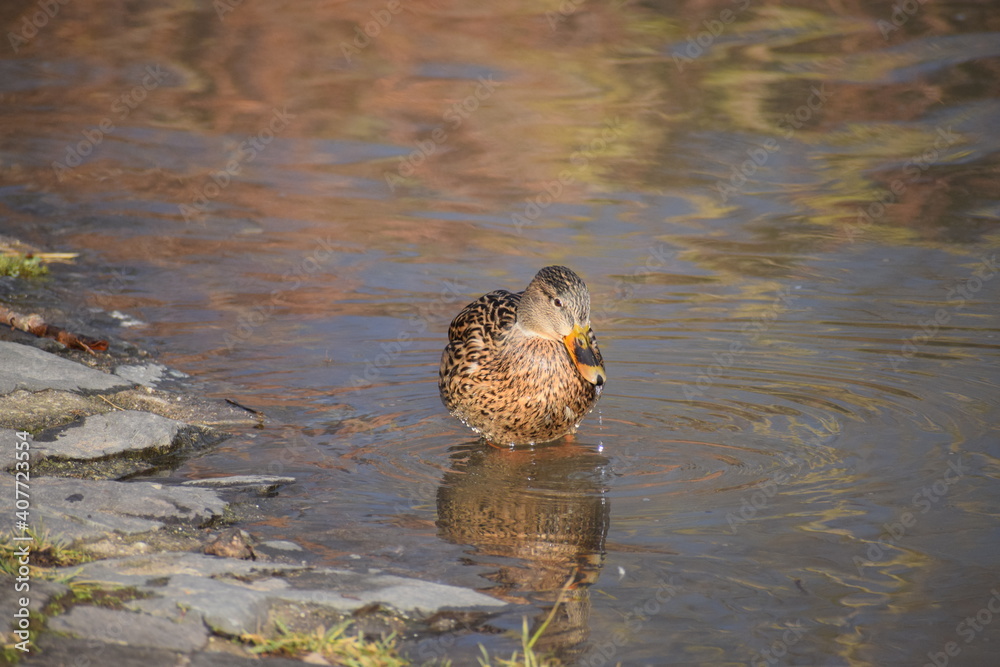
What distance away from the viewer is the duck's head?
5613mm

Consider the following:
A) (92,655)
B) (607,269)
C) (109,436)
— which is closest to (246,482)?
(109,436)

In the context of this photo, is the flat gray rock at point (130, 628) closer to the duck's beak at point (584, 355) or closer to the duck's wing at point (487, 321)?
the duck's beak at point (584, 355)

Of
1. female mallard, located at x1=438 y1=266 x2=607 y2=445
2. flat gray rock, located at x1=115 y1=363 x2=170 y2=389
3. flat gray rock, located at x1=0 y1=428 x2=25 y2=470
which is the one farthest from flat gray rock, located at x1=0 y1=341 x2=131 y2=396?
female mallard, located at x1=438 y1=266 x2=607 y2=445

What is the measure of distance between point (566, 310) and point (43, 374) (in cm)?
259

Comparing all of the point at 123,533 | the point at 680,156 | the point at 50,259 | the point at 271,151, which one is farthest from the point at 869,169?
the point at 123,533

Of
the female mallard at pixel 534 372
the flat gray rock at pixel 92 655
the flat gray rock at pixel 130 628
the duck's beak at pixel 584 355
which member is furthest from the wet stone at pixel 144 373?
the flat gray rock at pixel 92 655

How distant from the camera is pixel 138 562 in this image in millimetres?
3576

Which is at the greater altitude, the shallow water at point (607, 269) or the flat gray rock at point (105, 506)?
the flat gray rock at point (105, 506)

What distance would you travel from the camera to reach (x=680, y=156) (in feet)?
37.5

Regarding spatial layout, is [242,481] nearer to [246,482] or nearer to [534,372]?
[246,482]

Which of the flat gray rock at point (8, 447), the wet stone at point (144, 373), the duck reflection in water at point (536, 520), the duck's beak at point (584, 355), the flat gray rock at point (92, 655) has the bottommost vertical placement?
the wet stone at point (144, 373)

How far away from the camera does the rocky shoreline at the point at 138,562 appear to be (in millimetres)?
3119

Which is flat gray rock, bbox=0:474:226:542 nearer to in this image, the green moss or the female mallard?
the female mallard

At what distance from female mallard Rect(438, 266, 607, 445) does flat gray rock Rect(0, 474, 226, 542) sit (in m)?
1.70
